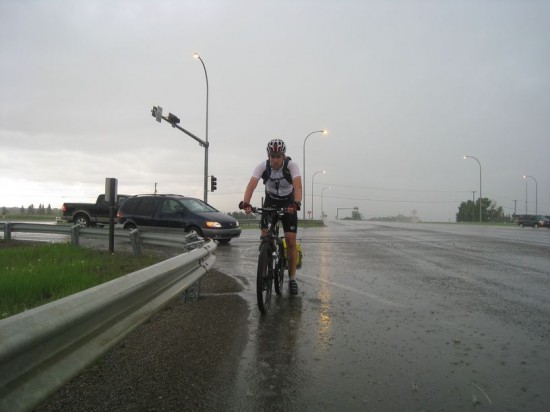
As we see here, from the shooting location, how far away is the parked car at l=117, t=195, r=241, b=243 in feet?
43.9

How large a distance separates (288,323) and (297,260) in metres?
2.05

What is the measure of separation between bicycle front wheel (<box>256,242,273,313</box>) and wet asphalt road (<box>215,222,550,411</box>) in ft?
0.61

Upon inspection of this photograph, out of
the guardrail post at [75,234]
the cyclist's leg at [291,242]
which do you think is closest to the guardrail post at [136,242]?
the guardrail post at [75,234]

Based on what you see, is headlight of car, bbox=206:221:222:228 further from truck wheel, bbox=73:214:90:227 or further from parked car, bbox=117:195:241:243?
truck wheel, bbox=73:214:90:227

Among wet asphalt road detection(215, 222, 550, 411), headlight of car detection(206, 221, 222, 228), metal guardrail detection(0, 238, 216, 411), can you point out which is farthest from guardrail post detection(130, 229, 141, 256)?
metal guardrail detection(0, 238, 216, 411)

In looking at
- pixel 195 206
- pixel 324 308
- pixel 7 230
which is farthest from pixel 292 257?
pixel 7 230

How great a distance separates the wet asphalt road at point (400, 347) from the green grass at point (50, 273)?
232cm

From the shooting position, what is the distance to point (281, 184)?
5.73 meters

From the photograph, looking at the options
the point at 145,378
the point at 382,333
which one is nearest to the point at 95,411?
the point at 145,378

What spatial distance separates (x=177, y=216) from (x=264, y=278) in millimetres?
9361

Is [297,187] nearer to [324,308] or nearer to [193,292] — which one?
[324,308]

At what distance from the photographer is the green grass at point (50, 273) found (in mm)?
5234

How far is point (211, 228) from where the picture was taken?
1327cm

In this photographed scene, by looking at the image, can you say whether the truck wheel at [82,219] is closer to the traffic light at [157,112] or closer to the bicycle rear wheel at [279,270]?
the traffic light at [157,112]
